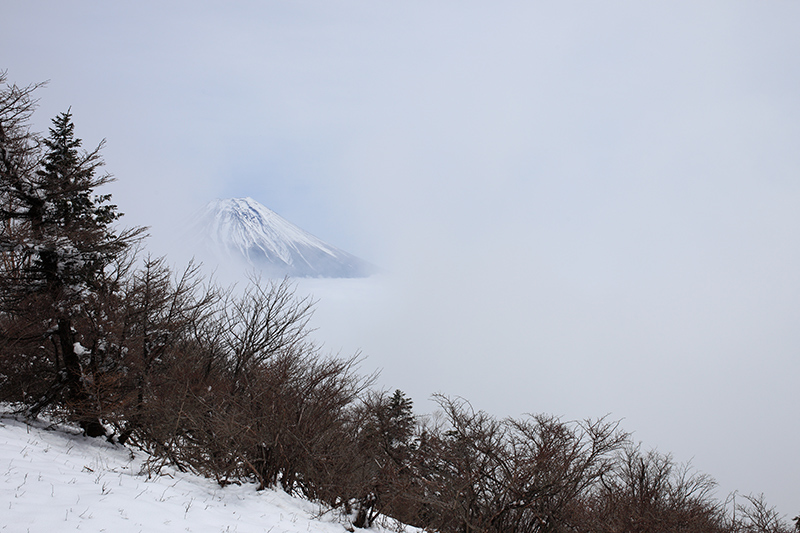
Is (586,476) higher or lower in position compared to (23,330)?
higher

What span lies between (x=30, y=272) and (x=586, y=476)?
47.3 feet

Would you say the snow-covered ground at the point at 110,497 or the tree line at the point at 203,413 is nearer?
the snow-covered ground at the point at 110,497

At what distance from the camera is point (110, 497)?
20.3 ft

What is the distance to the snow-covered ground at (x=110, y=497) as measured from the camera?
5.28 metres

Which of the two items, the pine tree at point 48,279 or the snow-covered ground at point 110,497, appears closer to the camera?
the snow-covered ground at point 110,497

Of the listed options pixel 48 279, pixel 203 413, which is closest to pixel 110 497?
pixel 203 413

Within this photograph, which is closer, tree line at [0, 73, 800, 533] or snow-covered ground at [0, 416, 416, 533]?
snow-covered ground at [0, 416, 416, 533]

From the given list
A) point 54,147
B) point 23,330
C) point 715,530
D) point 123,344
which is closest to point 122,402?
point 123,344

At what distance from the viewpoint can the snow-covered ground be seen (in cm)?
528

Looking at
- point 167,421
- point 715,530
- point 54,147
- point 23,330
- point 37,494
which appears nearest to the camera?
point 37,494

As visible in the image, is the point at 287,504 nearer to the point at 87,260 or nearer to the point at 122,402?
the point at 122,402

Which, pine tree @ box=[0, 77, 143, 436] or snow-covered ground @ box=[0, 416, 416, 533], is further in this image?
pine tree @ box=[0, 77, 143, 436]

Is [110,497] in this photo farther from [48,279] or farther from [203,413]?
[48,279]

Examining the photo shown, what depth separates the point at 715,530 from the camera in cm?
1938
